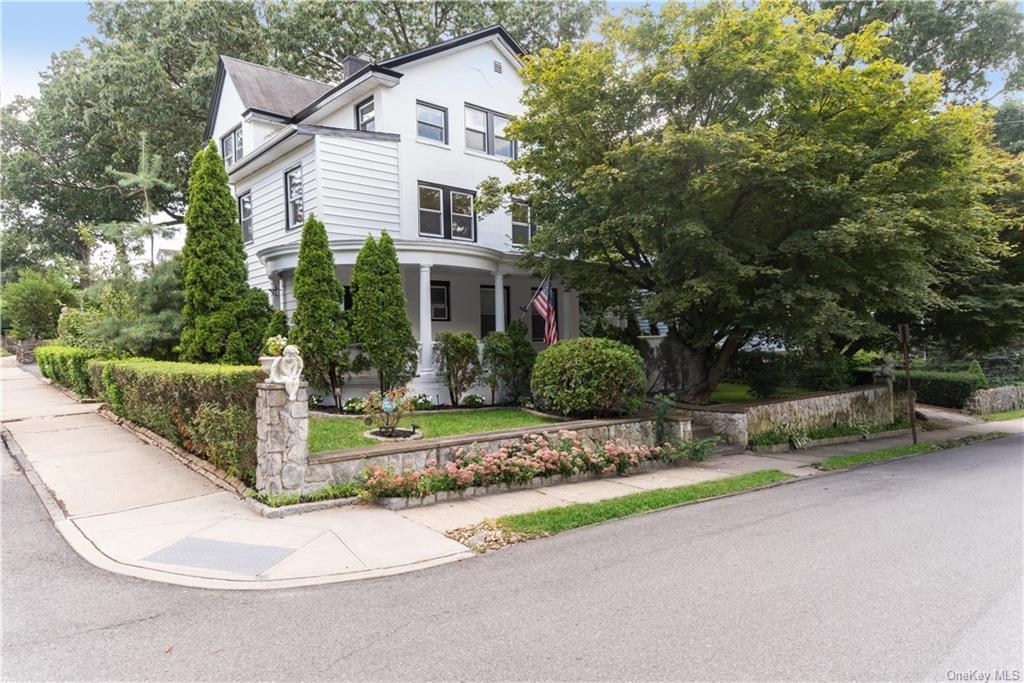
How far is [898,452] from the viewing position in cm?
1299

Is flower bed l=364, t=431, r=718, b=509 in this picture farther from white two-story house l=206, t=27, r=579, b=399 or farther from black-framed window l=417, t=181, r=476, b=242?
black-framed window l=417, t=181, r=476, b=242

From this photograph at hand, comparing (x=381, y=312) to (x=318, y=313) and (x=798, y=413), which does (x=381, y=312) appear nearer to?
(x=318, y=313)

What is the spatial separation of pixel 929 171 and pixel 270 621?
14374mm

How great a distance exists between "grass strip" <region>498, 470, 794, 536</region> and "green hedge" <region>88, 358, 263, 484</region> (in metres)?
3.64

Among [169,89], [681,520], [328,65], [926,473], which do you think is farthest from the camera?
[328,65]

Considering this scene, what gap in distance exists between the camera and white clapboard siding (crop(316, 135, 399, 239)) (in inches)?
563

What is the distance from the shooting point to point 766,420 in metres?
13.3

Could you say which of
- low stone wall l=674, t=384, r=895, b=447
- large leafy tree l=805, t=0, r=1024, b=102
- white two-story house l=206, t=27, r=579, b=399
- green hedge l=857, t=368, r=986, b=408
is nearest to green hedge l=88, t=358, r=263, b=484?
white two-story house l=206, t=27, r=579, b=399

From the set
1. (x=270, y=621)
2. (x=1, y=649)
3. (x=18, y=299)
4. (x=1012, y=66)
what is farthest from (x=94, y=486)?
(x=1012, y=66)

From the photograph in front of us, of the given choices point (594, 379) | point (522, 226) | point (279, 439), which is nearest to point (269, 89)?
point (522, 226)

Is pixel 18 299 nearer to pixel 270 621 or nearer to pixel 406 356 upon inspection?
pixel 406 356

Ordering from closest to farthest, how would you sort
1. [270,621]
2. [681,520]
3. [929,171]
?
1. [270,621]
2. [681,520]
3. [929,171]

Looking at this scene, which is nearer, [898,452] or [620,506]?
[620,506]

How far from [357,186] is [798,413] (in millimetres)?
12450
